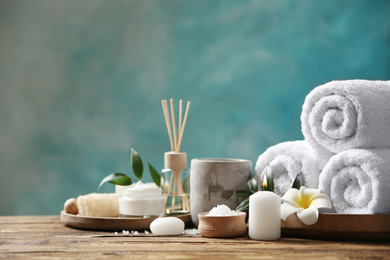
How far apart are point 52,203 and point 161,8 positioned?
3.18 ft

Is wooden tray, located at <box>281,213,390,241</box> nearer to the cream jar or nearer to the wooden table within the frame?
the wooden table

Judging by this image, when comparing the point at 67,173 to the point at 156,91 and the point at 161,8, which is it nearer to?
the point at 156,91

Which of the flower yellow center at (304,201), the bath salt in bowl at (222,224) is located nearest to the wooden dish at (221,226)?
the bath salt in bowl at (222,224)

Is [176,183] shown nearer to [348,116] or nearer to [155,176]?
[155,176]

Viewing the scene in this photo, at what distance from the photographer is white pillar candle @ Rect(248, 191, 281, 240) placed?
81 cm

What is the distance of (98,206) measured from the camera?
3.31 ft

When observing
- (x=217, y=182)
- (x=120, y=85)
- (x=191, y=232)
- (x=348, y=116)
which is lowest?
(x=191, y=232)

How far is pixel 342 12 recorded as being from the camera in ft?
5.97

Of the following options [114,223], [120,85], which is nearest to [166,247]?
[114,223]

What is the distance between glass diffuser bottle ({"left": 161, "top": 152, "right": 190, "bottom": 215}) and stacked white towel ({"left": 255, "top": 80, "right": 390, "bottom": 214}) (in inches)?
11.4

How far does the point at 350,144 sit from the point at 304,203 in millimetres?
140

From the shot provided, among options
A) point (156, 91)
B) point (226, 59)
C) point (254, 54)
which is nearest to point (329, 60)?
point (254, 54)

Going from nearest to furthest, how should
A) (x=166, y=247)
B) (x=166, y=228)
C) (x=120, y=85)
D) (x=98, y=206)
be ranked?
(x=166, y=247), (x=166, y=228), (x=98, y=206), (x=120, y=85)

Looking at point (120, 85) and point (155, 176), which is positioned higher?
point (120, 85)
